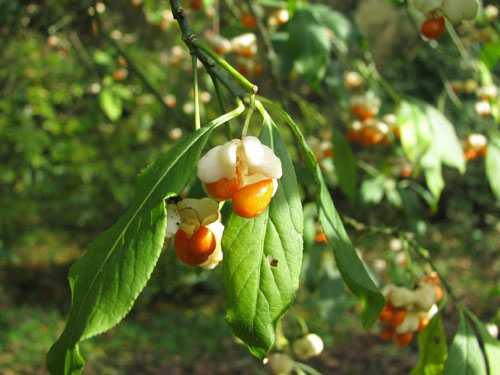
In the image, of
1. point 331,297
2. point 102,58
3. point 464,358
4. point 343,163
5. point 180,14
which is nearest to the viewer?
point 180,14

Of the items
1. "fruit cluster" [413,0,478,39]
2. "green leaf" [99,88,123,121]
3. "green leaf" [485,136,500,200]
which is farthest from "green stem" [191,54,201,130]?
"green leaf" [99,88,123,121]

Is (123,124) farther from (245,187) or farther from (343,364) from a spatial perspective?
(245,187)

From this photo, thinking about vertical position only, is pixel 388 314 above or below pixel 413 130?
below

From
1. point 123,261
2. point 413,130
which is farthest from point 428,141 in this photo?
point 123,261

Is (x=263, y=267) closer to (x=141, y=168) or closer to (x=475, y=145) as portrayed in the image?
(x=475, y=145)

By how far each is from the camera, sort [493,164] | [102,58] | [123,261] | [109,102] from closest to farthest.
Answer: [123,261], [493,164], [102,58], [109,102]

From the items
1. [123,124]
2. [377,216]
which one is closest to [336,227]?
[123,124]

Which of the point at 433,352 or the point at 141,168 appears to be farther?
the point at 141,168

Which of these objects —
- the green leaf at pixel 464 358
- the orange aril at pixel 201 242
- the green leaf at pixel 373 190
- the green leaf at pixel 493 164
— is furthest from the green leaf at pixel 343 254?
the green leaf at pixel 373 190
